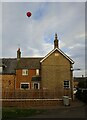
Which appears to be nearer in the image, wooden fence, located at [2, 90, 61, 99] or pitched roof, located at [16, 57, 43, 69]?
wooden fence, located at [2, 90, 61, 99]

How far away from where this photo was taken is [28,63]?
153 feet

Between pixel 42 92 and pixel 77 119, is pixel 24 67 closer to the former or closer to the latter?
pixel 42 92

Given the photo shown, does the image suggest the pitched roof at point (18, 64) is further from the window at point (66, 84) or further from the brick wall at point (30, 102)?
the brick wall at point (30, 102)

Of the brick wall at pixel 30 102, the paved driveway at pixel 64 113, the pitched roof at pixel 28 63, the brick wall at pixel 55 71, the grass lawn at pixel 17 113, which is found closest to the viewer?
the paved driveway at pixel 64 113

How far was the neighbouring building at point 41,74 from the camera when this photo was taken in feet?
101

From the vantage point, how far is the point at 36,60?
4706cm

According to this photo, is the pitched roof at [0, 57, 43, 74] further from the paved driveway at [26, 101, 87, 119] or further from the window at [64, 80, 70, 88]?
the paved driveway at [26, 101, 87, 119]

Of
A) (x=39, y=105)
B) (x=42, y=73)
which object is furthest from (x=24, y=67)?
(x=39, y=105)

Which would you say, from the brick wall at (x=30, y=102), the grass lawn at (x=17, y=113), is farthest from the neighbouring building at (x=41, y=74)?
the grass lawn at (x=17, y=113)

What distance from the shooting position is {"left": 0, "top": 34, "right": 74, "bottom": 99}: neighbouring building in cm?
3078

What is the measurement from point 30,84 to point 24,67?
3264mm

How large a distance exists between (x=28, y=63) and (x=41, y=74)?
6.22 m

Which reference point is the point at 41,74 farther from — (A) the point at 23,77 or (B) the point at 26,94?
(B) the point at 26,94

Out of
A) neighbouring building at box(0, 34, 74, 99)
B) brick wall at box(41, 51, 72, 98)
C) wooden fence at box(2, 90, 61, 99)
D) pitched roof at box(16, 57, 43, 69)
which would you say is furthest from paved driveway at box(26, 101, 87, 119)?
pitched roof at box(16, 57, 43, 69)
